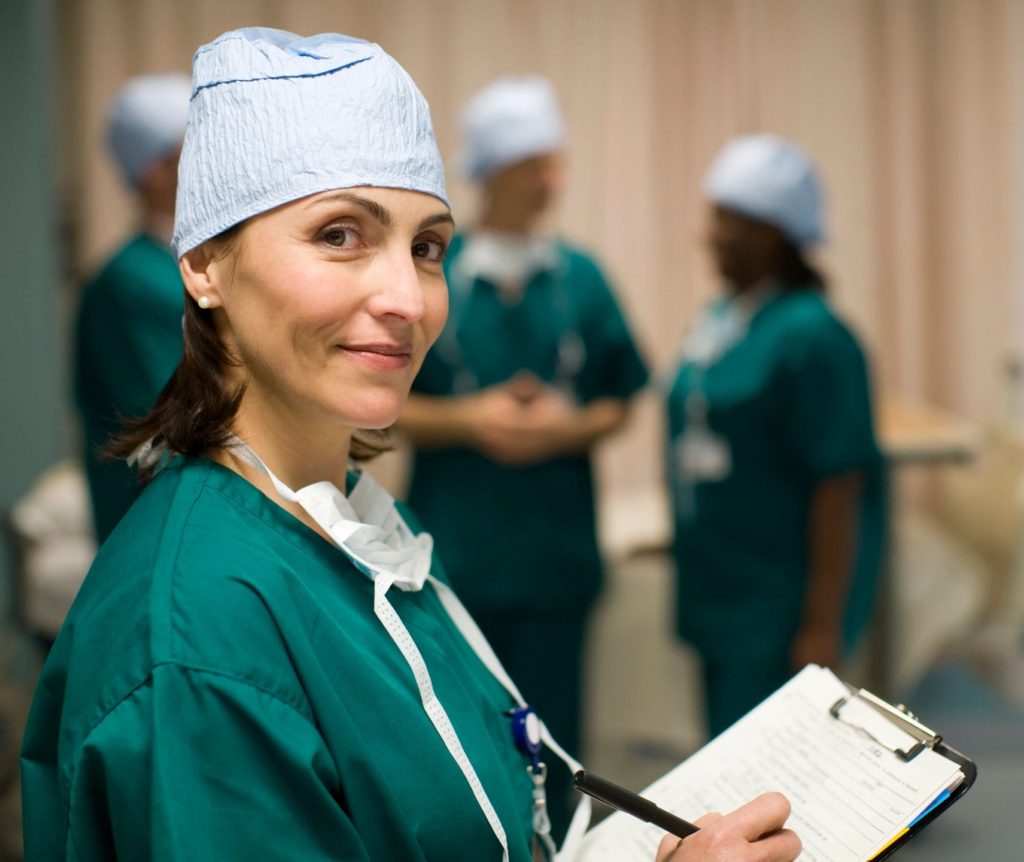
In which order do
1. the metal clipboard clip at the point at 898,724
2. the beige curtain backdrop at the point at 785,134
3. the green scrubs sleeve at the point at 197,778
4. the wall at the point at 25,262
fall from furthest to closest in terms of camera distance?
1. the beige curtain backdrop at the point at 785,134
2. the wall at the point at 25,262
3. the metal clipboard clip at the point at 898,724
4. the green scrubs sleeve at the point at 197,778

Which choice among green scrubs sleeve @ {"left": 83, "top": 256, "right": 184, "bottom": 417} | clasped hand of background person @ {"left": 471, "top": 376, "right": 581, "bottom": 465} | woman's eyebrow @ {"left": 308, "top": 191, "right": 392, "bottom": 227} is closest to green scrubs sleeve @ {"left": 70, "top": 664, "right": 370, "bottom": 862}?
woman's eyebrow @ {"left": 308, "top": 191, "right": 392, "bottom": 227}

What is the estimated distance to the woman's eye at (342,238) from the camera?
0.88 metres

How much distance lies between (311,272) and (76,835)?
42 centimetres

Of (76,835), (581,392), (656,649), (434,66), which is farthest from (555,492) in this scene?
(434,66)

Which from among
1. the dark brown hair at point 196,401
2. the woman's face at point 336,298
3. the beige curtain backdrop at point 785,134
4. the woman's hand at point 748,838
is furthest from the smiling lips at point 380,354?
the beige curtain backdrop at point 785,134

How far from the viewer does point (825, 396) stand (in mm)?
2143

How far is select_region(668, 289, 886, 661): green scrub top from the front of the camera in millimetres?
2143

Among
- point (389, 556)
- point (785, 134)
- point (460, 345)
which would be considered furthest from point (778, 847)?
point (785, 134)

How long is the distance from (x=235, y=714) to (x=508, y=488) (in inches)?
62.1

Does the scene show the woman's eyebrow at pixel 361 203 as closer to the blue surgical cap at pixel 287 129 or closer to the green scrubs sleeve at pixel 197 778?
the blue surgical cap at pixel 287 129

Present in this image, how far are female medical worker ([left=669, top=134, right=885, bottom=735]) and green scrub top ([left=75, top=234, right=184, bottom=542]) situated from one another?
1014 millimetres

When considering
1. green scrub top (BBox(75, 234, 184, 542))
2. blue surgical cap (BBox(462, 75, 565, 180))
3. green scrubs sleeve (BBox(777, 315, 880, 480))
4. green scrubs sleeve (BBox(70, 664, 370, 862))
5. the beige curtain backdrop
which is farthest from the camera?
the beige curtain backdrop

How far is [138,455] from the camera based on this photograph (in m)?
0.97

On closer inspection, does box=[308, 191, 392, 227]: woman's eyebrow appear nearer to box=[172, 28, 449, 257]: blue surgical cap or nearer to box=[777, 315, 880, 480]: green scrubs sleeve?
box=[172, 28, 449, 257]: blue surgical cap
